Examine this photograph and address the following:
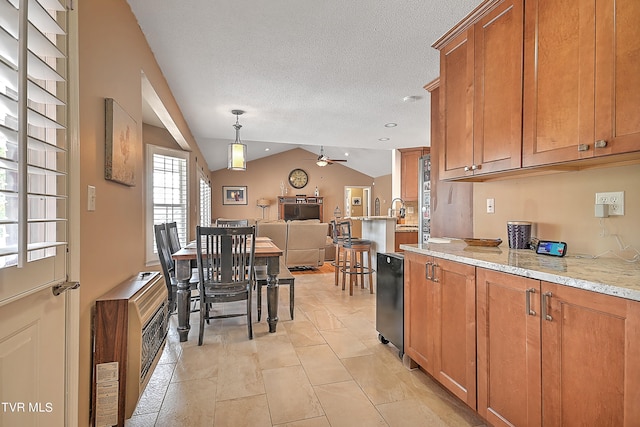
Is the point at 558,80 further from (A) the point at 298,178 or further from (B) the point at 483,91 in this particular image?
(A) the point at 298,178

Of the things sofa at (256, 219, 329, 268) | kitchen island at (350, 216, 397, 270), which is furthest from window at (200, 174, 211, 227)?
kitchen island at (350, 216, 397, 270)

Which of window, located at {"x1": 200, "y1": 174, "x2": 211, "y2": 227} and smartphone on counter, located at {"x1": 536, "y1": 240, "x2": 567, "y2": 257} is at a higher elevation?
window, located at {"x1": 200, "y1": 174, "x2": 211, "y2": 227}

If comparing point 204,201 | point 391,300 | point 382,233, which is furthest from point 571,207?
point 204,201

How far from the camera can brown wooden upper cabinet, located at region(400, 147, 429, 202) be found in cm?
628

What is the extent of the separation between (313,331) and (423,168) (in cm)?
291

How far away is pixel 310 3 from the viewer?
6.54 feet

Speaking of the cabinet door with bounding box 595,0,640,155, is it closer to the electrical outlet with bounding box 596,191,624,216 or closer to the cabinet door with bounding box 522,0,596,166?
the cabinet door with bounding box 522,0,596,166

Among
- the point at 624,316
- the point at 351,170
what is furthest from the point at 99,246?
the point at 351,170

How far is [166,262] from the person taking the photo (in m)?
3.12

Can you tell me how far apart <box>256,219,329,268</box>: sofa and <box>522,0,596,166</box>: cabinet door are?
15.9 feet

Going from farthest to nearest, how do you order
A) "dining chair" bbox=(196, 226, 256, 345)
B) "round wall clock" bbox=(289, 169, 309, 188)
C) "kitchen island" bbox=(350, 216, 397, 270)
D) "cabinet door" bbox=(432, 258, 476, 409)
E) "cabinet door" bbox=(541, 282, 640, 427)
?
1. "round wall clock" bbox=(289, 169, 309, 188)
2. "kitchen island" bbox=(350, 216, 397, 270)
3. "dining chair" bbox=(196, 226, 256, 345)
4. "cabinet door" bbox=(432, 258, 476, 409)
5. "cabinet door" bbox=(541, 282, 640, 427)

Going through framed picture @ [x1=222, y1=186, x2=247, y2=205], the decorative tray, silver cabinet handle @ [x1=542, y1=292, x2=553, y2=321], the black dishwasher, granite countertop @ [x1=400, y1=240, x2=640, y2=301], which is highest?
framed picture @ [x1=222, y1=186, x2=247, y2=205]

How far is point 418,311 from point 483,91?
1476 mm

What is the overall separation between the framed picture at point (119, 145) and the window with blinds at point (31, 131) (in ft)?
1.65
